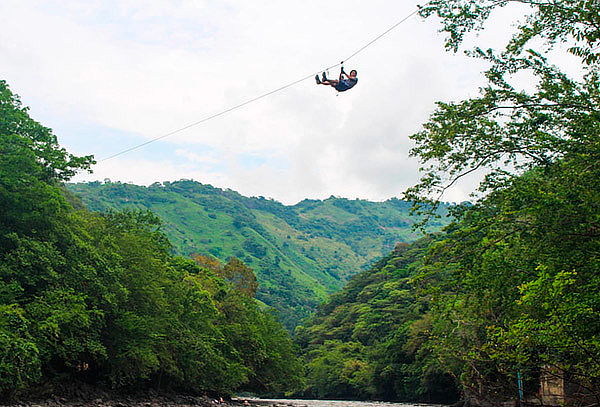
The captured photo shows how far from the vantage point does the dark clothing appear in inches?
663

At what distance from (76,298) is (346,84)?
15855 mm

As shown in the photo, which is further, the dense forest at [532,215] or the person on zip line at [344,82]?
the person on zip line at [344,82]

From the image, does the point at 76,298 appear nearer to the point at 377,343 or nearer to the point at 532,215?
the point at 532,215

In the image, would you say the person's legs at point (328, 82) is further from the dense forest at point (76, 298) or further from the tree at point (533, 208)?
the dense forest at point (76, 298)

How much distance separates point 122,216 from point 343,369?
119 ft

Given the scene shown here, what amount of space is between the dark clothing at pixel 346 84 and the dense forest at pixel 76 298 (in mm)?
14275

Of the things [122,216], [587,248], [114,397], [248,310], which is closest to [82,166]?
[114,397]

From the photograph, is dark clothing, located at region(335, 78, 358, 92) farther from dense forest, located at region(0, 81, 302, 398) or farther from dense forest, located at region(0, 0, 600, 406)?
dense forest, located at region(0, 81, 302, 398)

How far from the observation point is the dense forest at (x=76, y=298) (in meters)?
24.1

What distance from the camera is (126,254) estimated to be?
34250 mm

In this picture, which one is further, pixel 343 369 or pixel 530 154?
pixel 343 369

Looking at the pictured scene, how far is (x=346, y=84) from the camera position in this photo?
16.9 meters

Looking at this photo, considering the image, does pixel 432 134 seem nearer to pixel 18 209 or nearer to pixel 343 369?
pixel 18 209

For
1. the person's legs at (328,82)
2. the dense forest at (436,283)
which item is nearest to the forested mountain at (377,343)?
the dense forest at (436,283)
